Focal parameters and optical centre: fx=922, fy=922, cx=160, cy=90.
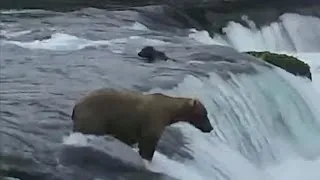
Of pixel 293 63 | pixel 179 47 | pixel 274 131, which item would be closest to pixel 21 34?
pixel 179 47

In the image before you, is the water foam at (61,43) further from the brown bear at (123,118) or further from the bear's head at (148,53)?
the brown bear at (123,118)

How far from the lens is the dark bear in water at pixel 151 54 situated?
1193 centimetres

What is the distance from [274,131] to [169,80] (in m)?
1.33

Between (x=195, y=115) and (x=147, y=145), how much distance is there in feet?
2.47

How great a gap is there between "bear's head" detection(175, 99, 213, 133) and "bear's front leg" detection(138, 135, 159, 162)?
1.58ft

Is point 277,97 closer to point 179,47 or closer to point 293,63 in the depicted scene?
point 179,47

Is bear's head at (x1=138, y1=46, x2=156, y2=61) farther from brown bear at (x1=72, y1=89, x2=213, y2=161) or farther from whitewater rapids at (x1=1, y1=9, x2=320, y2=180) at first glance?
brown bear at (x1=72, y1=89, x2=213, y2=161)

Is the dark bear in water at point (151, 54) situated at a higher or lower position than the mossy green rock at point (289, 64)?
lower

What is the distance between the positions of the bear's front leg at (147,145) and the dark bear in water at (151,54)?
4174 mm

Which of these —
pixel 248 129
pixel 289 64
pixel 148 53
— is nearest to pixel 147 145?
pixel 248 129

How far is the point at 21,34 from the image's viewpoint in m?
14.5

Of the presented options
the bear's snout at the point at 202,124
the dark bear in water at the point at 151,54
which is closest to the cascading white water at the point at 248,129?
the bear's snout at the point at 202,124

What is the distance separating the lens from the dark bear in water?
1193cm

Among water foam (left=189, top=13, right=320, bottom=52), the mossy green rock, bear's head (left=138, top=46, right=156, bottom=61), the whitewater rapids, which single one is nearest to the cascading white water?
the whitewater rapids
